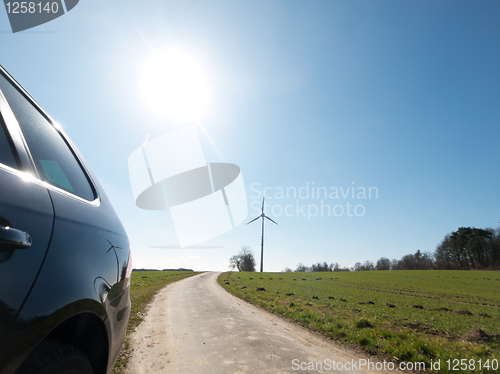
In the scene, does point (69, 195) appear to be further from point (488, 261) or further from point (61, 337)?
point (488, 261)

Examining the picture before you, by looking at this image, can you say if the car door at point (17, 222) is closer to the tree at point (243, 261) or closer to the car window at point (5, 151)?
the car window at point (5, 151)

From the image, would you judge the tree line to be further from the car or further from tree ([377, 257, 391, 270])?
the car

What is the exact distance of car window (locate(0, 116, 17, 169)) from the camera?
55.2 inches

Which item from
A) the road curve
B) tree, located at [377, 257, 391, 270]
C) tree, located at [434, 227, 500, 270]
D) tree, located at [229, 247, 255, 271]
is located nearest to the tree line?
tree, located at [434, 227, 500, 270]

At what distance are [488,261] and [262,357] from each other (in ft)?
417

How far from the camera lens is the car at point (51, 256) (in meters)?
1.12

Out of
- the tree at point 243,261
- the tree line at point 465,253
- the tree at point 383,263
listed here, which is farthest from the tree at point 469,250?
the tree at point 243,261

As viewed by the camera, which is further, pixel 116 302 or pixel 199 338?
pixel 199 338

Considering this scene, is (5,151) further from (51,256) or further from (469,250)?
(469,250)

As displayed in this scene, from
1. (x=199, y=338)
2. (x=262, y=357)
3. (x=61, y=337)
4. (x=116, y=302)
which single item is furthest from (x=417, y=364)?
(x=61, y=337)

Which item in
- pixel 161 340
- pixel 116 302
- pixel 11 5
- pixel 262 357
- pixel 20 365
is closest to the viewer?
pixel 20 365

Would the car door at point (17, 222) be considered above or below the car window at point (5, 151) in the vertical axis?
below

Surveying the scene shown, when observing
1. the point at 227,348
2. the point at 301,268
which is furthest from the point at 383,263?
the point at 227,348

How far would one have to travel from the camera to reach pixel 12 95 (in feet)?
5.96
